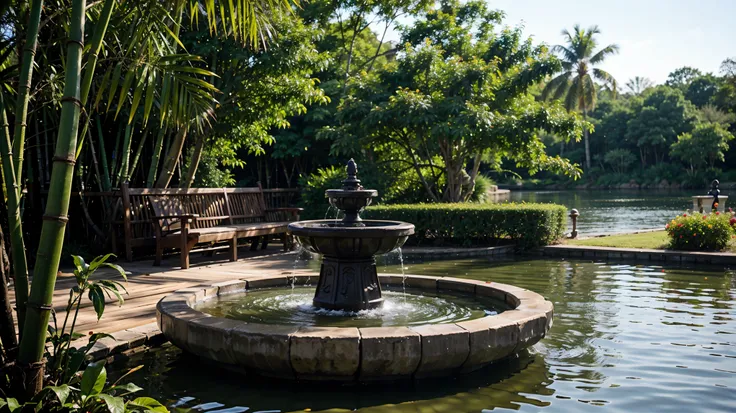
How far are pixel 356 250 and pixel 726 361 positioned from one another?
10.5ft

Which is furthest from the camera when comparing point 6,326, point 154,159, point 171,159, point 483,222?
point 483,222

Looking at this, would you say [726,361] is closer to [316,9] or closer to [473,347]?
[473,347]

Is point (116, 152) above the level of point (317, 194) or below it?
above

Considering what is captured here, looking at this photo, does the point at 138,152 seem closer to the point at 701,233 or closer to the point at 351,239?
the point at 351,239

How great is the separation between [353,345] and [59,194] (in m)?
2.10

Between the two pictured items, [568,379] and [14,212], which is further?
[568,379]

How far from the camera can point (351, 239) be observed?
19.8 ft

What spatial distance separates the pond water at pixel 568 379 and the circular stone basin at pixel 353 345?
128 millimetres

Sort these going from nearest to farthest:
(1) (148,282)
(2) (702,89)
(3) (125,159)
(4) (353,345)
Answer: (4) (353,345) < (1) (148,282) < (3) (125,159) < (2) (702,89)

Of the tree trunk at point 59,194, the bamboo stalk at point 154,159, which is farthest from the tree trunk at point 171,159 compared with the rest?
the tree trunk at point 59,194

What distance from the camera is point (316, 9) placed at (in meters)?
19.8

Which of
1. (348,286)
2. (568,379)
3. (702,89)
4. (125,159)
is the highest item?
(702,89)

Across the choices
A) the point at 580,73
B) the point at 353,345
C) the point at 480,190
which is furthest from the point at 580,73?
the point at 353,345

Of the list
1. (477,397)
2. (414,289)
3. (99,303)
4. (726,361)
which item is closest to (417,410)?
(477,397)
